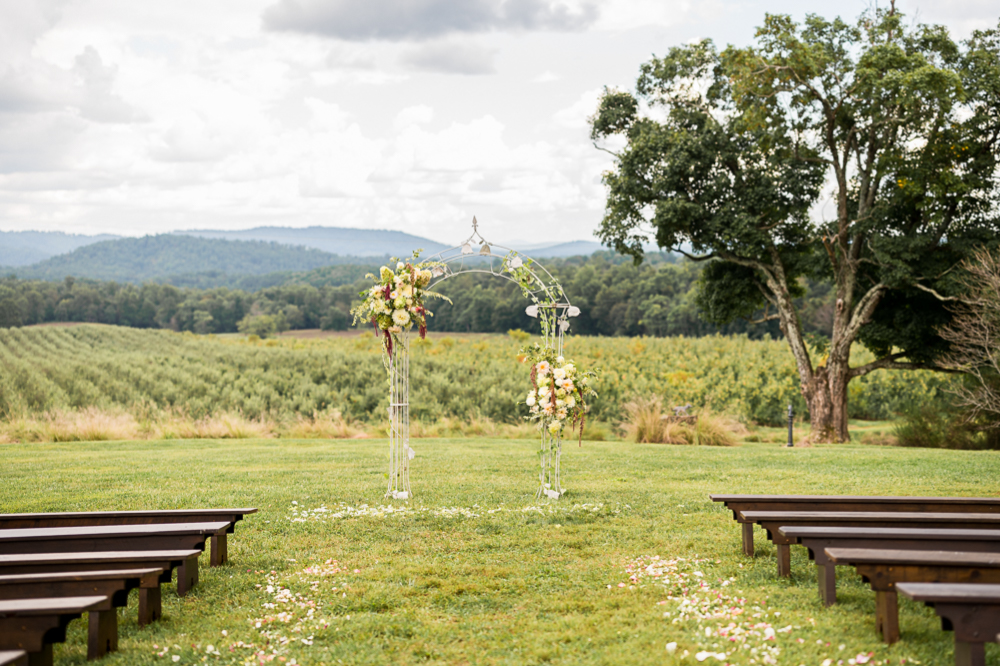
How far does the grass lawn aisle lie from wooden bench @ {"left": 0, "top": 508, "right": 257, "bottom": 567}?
36 cm

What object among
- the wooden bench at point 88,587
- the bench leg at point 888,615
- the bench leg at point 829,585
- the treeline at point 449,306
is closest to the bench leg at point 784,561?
the bench leg at point 829,585

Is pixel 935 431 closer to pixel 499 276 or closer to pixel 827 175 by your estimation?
pixel 827 175

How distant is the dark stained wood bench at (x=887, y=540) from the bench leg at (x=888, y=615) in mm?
415

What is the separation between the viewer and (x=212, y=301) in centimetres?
6475

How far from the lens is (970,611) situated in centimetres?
278

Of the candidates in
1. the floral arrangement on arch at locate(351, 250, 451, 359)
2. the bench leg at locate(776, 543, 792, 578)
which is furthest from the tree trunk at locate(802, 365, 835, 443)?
the bench leg at locate(776, 543, 792, 578)

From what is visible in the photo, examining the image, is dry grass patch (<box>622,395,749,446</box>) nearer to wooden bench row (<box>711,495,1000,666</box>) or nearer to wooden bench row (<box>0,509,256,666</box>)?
wooden bench row (<box>711,495,1000,666</box>)

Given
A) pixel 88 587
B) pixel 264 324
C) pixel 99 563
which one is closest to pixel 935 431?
pixel 99 563

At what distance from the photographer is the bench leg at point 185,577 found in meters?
4.35

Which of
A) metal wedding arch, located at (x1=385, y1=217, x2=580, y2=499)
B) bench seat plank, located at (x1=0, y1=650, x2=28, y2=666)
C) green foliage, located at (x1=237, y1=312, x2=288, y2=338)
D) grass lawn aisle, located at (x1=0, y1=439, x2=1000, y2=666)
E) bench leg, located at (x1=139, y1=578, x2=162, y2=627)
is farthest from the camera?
green foliage, located at (x1=237, y1=312, x2=288, y2=338)

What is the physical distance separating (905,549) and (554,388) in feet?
12.9

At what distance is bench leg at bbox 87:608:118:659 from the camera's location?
336 centimetres

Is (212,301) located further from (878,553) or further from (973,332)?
(878,553)

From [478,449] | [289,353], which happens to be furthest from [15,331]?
[478,449]
